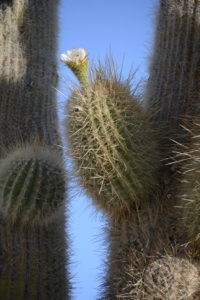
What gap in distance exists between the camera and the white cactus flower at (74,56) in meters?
3.62

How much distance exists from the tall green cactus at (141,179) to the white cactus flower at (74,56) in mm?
661

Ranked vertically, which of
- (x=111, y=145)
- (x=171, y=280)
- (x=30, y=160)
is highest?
(x=111, y=145)

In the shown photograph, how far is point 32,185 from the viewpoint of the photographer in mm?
3559

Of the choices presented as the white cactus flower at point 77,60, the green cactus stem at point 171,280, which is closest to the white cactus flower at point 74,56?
the white cactus flower at point 77,60

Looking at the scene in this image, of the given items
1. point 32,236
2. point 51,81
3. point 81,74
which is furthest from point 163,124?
point 51,81

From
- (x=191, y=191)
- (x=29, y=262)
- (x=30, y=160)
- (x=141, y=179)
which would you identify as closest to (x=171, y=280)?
(x=191, y=191)

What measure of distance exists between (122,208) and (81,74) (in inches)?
36.3

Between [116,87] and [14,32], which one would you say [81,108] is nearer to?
[116,87]

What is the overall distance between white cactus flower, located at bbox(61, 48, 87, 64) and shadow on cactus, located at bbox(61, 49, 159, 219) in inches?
25.4

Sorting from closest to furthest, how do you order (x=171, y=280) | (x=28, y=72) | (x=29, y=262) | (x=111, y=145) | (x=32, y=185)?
(x=171, y=280) < (x=111, y=145) < (x=32, y=185) < (x=29, y=262) < (x=28, y=72)

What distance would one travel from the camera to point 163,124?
3062 millimetres

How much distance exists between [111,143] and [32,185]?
2.97 ft

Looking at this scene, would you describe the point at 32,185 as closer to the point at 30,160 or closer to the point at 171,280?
the point at 30,160

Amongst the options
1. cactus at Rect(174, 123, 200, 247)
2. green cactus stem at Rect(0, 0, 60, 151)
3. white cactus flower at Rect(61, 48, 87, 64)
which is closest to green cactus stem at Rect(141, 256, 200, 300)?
cactus at Rect(174, 123, 200, 247)
